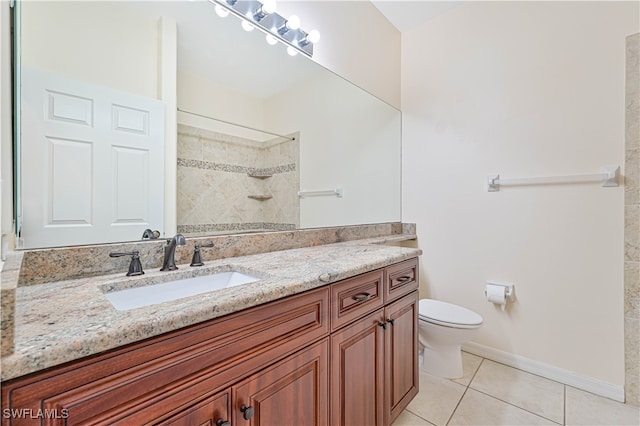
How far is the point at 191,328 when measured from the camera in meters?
0.63

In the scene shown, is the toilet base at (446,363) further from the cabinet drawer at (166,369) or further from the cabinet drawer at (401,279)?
the cabinet drawer at (166,369)

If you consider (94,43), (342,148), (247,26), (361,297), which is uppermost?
(247,26)

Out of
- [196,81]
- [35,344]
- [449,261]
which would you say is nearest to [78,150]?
[196,81]

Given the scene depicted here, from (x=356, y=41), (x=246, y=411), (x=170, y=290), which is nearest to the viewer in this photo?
(x=246, y=411)

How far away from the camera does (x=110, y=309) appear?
63 cm

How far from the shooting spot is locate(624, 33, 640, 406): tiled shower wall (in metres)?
1.53

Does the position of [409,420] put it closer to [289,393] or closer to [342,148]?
[289,393]

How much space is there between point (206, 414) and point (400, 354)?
0.97 metres

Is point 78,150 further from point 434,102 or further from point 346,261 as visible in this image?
point 434,102

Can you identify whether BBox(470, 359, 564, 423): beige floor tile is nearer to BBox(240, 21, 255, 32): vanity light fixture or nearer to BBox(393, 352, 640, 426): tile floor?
BBox(393, 352, 640, 426): tile floor

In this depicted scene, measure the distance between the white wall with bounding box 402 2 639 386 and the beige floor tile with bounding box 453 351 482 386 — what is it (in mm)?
142

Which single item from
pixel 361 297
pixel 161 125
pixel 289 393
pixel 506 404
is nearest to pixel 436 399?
pixel 506 404

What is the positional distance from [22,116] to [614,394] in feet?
9.72

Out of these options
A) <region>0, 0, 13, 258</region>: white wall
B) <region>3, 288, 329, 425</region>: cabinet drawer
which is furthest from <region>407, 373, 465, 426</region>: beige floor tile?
<region>0, 0, 13, 258</region>: white wall
